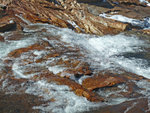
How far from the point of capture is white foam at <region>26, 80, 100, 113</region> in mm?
4621

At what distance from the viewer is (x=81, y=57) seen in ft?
24.8

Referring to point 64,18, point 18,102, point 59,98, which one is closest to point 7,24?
point 64,18

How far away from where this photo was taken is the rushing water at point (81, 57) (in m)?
4.92

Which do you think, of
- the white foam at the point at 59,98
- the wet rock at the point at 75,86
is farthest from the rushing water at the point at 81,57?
the wet rock at the point at 75,86

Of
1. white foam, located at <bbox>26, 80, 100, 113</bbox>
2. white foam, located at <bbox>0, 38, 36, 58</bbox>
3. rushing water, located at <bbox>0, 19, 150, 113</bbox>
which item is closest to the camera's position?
white foam, located at <bbox>26, 80, 100, 113</bbox>

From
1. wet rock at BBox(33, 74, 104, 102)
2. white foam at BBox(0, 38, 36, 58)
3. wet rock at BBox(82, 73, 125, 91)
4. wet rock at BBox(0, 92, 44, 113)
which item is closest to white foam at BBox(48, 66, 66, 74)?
wet rock at BBox(33, 74, 104, 102)

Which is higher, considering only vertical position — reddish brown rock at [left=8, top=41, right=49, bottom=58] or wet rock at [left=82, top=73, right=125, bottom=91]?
reddish brown rock at [left=8, top=41, right=49, bottom=58]

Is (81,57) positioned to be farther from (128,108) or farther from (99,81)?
(128,108)

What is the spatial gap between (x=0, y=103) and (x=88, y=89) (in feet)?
8.17

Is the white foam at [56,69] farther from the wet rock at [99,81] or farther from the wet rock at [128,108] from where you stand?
the wet rock at [128,108]

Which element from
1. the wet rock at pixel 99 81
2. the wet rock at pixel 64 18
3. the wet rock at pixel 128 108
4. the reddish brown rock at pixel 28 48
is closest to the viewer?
the wet rock at pixel 128 108

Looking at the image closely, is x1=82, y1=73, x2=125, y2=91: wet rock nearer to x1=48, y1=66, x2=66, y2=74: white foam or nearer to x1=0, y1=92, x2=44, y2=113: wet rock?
x1=48, y1=66, x2=66, y2=74: white foam

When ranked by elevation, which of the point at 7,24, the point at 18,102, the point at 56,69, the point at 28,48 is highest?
the point at 7,24

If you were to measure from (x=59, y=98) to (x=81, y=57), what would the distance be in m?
2.90
